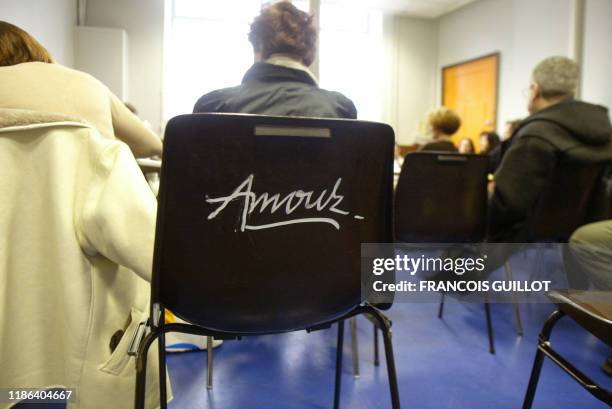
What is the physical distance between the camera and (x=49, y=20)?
411 centimetres

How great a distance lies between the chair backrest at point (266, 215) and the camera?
2.29 feet

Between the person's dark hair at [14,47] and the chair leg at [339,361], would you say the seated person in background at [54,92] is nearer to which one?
the person's dark hair at [14,47]

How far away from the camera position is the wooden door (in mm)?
5473

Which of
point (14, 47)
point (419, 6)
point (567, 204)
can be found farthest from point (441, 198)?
point (419, 6)

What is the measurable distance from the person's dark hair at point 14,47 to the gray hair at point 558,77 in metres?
2.00

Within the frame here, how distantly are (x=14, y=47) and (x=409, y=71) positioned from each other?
599 centimetres

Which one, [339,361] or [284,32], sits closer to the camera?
[339,361]

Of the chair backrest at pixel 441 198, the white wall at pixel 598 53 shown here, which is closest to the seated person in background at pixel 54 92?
the chair backrest at pixel 441 198

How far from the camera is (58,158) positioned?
805 millimetres

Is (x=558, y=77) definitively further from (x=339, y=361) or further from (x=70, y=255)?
(x=70, y=255)

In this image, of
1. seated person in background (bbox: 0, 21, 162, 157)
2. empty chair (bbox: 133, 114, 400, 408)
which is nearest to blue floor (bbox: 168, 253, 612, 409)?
empty chair (bbox: 133, 114, 400, 408)

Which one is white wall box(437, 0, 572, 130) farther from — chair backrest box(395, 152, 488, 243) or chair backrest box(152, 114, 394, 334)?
chair backrest box(152, 114, 394, 334)

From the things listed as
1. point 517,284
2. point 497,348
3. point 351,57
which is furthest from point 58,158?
point 351,57

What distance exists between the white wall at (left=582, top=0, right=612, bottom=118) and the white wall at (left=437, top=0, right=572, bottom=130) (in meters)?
0.09
